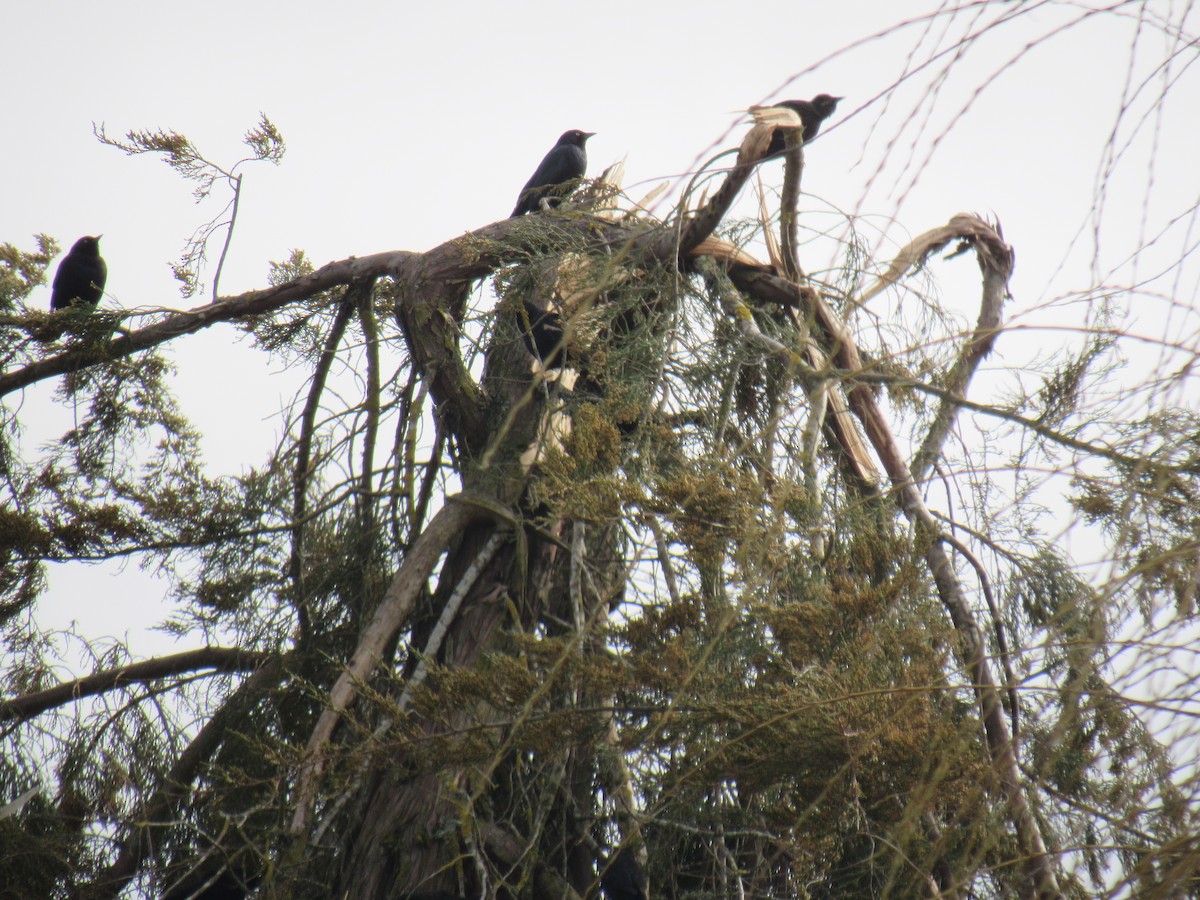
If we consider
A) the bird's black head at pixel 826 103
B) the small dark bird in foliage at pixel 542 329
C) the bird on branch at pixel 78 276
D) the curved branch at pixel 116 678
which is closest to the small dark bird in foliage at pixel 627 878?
the small dark bird in foliage at pixel 542 329

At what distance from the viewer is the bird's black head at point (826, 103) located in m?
4.50

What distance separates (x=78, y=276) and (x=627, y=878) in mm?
4684

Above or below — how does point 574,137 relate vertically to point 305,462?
above

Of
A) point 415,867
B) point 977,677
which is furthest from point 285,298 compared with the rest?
point 977,677

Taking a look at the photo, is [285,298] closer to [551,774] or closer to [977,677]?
[551,774]

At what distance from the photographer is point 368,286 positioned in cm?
407

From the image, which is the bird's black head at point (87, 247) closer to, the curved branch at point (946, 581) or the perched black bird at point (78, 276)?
the perched black bird at point (78, 276)

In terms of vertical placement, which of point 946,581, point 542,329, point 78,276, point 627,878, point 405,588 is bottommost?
point 627,878

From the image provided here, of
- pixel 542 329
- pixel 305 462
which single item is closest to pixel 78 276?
pixel 305 462

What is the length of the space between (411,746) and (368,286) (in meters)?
2.41

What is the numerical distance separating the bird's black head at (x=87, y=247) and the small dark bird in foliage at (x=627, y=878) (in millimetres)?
4764

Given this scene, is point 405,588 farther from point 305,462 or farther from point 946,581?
point 946,581

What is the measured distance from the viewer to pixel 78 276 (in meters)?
5.60

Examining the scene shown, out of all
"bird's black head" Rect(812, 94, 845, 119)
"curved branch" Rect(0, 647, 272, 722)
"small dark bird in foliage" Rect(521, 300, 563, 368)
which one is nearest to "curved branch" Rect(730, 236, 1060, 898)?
"small dark bird in foliage" Rect(521, 300, 563, 368)
